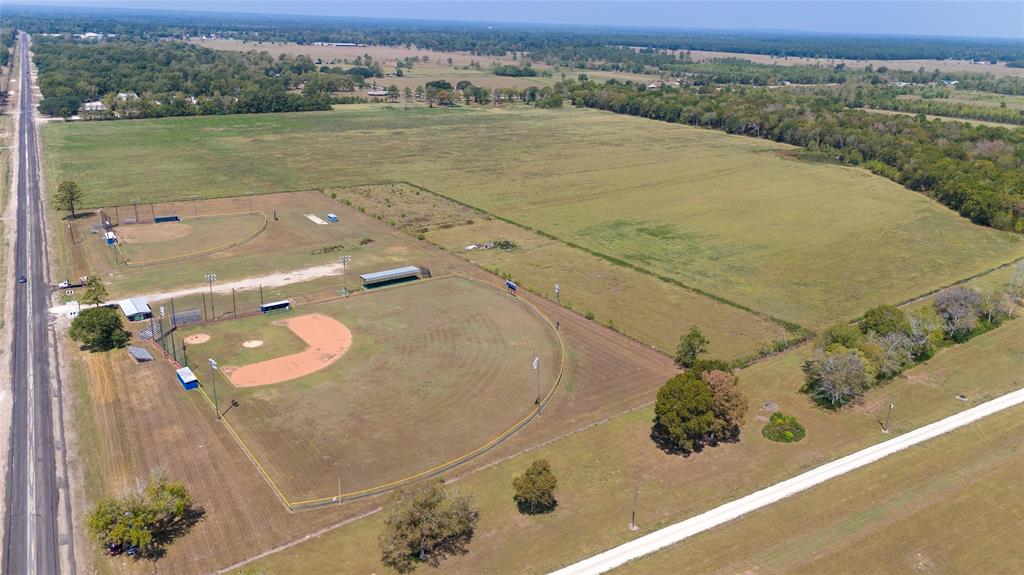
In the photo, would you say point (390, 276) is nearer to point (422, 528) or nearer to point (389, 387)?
point (389, 387)

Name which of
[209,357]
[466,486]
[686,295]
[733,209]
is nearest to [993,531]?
[466,486]

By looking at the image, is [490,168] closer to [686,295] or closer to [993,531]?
[686,295]

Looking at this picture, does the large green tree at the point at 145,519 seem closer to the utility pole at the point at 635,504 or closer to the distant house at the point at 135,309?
the utility pole at the point at 635,504

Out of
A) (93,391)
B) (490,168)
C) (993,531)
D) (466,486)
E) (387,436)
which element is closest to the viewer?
(993,531)

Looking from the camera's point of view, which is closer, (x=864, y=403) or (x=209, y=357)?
(x=864, y=403)

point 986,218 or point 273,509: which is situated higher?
point 986,218

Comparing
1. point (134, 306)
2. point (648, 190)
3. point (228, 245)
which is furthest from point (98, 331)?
point (648, 190)

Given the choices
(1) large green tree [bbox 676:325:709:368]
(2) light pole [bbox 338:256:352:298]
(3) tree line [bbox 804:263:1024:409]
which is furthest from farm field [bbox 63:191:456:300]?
(3) tree line [bbox 804:263:1024:409]
